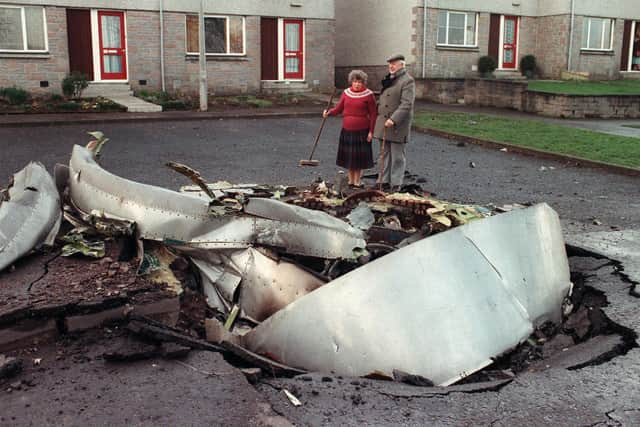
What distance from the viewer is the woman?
921cm

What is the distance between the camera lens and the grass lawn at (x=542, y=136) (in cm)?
1320

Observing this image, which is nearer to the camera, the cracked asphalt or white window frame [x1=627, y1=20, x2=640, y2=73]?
the cracked asphalt

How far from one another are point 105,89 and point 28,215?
17.8 metres

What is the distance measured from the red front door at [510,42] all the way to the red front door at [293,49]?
9778 mm

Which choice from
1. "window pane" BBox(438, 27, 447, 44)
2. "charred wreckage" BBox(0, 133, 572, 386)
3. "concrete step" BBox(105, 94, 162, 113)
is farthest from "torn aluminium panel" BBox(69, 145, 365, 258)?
"window pane" BBox(438, 27, 447, 44)

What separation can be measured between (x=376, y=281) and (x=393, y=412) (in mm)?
897

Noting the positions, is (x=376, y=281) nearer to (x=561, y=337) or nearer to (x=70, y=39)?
(x=561, y=337)

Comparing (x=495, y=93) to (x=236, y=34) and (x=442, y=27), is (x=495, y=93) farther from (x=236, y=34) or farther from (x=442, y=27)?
(x=236, y=34)

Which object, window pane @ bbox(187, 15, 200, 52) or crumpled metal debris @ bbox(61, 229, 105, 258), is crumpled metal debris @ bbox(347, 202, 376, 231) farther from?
A: window pane @ bbox(187, 15, 200, 52)

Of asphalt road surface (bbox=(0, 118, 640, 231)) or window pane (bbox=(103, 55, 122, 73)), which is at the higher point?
window pane (bbox=(103, 55, 122, 73))

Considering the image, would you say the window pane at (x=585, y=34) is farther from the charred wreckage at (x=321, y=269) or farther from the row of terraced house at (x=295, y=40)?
the charred wreckage at (x=321, y=269)

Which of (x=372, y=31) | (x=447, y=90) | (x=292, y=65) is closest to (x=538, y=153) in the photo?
(x=447, y=90)

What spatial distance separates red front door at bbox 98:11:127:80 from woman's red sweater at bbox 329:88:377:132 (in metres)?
15.3

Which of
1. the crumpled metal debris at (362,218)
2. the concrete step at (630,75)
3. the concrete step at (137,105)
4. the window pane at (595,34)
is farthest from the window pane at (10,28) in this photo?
the concrete step at (630,75)
